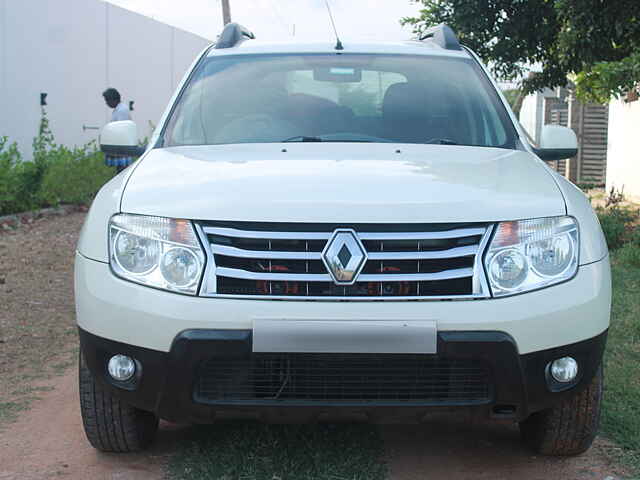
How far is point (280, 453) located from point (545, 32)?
12238mm

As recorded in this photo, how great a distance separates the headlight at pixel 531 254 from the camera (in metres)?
2.88

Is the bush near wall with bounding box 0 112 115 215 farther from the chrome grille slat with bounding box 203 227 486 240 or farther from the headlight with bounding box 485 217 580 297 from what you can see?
the headlight with bounding box 485 217 580 297

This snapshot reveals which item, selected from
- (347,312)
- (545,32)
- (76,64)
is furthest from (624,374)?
(76,64)

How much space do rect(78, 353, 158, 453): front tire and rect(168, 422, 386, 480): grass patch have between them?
0.17 meters

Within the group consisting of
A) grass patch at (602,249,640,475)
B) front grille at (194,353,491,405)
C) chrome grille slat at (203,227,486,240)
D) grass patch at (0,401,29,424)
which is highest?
chrome grille slat at (203,227,486,240)

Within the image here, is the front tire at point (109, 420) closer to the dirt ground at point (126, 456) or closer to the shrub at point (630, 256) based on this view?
the dirt ground at point (126, 456)

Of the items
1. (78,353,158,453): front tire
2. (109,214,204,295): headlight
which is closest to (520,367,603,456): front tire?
(109,214,204,295): headlight

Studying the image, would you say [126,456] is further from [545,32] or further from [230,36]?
[545,32]

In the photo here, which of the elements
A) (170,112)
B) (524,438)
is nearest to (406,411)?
(524,438)

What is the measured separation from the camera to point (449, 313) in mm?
2801

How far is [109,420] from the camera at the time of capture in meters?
3.31

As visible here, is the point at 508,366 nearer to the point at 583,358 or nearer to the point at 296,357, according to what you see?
the point at 583,358

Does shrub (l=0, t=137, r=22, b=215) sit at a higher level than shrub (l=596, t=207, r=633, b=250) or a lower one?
higher

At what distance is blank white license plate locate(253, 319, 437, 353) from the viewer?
9.04ft
